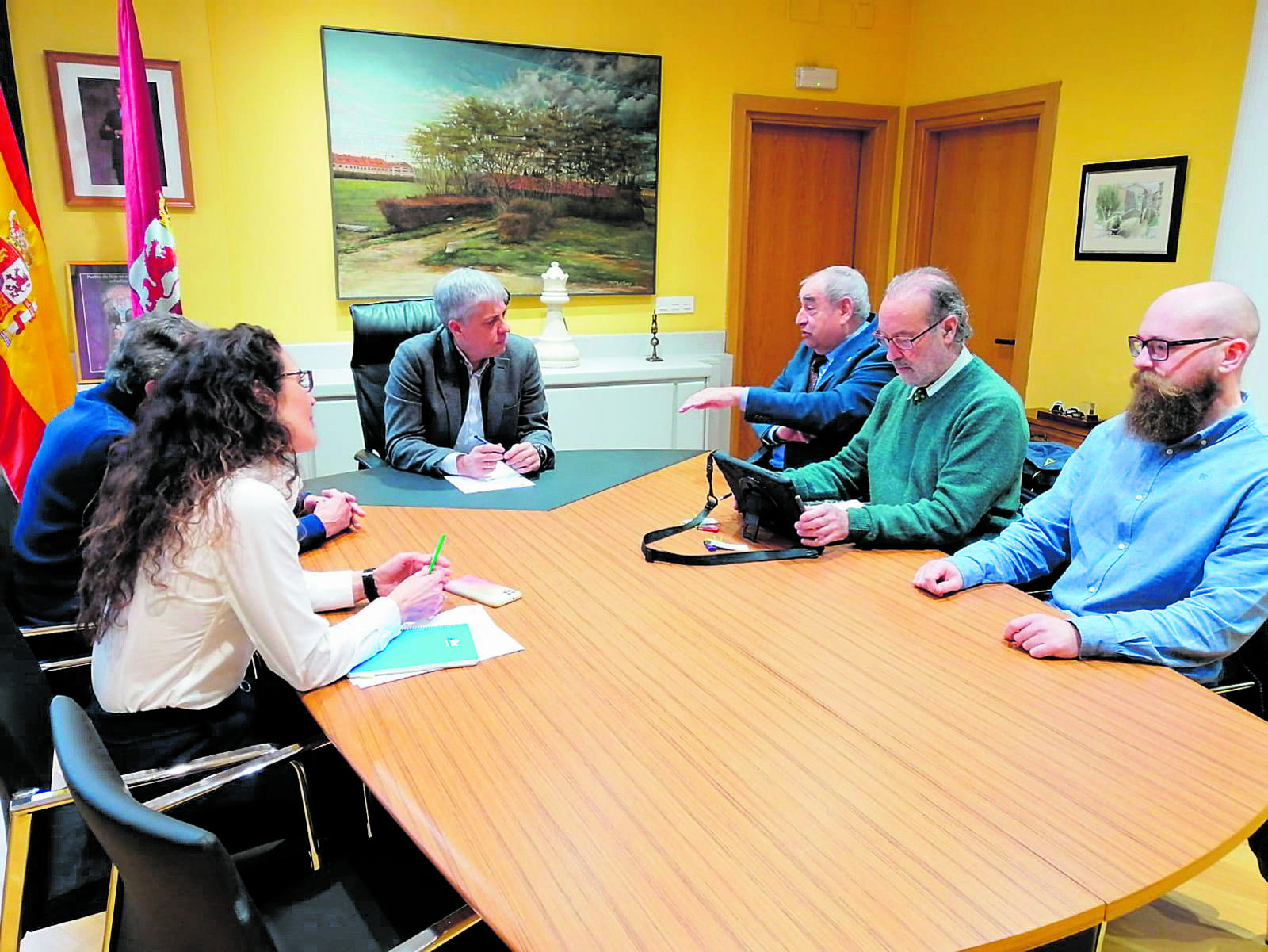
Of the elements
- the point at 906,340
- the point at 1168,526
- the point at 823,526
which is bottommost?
the point at 823,526

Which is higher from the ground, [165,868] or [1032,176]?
[1032,176]

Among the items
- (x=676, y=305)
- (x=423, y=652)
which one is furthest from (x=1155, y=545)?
(x=676, y=305)

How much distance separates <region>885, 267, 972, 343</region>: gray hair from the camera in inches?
81.5

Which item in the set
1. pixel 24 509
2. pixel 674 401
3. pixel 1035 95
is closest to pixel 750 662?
pixel 24 509

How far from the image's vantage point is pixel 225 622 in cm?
143

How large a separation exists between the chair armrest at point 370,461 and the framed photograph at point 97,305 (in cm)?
126

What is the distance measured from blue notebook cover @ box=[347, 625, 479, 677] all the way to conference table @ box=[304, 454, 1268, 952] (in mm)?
35

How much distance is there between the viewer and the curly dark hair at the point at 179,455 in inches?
53.0

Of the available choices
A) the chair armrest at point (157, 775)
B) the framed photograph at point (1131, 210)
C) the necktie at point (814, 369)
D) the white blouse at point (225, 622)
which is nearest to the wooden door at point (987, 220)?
the framed photograph at point (1131, 210)

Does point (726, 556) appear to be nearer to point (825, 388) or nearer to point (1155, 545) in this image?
point (1155, 545)

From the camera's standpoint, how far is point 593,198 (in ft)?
14.5

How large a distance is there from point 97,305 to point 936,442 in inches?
121

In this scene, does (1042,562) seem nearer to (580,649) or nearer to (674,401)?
(580,649)

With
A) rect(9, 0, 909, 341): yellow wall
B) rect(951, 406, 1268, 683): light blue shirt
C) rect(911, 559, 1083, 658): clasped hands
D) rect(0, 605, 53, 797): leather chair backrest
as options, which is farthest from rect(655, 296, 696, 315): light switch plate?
rect(0, 605, 53, 797): leather chair backrest
